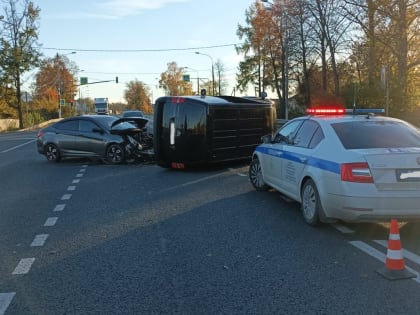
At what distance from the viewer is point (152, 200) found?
30.7 ft

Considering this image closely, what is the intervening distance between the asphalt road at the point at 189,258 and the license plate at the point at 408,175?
2.52ft

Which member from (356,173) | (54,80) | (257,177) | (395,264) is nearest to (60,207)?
(257,177)

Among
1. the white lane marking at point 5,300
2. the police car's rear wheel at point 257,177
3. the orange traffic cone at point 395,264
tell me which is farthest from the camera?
the police car's rear wheel at point 257,177

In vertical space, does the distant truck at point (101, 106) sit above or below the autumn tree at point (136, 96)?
below

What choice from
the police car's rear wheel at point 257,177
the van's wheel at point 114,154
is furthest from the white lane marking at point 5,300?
the van's wheel at point 114,154

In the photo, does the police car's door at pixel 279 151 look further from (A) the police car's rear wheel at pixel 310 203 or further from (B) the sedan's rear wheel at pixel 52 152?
(B) the sedan's rear wheel at pixel 52 152

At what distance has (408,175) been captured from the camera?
19.7ft

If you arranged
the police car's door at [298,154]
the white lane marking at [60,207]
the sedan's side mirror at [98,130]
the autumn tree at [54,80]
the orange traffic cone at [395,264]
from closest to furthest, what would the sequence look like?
the orange traffic cone at [395,264], the police car's door at [298,154], the white lane marking at [60,207], the sedan's side mirror at [98,130], the autumn tree at [54,80]

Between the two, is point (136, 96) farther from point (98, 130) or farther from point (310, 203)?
point (310, 203)

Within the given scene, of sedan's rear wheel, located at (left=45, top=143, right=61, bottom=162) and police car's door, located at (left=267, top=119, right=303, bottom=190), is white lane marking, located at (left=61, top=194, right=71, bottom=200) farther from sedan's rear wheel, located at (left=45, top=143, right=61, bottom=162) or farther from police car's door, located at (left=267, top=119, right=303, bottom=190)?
sedan's rear wheel, located at (left=45, top=143, right=61, bottom=162)

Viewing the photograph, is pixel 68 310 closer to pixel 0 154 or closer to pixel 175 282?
pixel 175 282

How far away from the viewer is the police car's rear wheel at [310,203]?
6774mm

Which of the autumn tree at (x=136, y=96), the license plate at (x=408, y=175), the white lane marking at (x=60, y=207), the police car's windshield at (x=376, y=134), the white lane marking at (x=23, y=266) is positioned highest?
the autumn tree at (x=136, y=96)

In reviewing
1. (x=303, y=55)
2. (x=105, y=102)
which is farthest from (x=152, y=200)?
(x=105, y=102)
